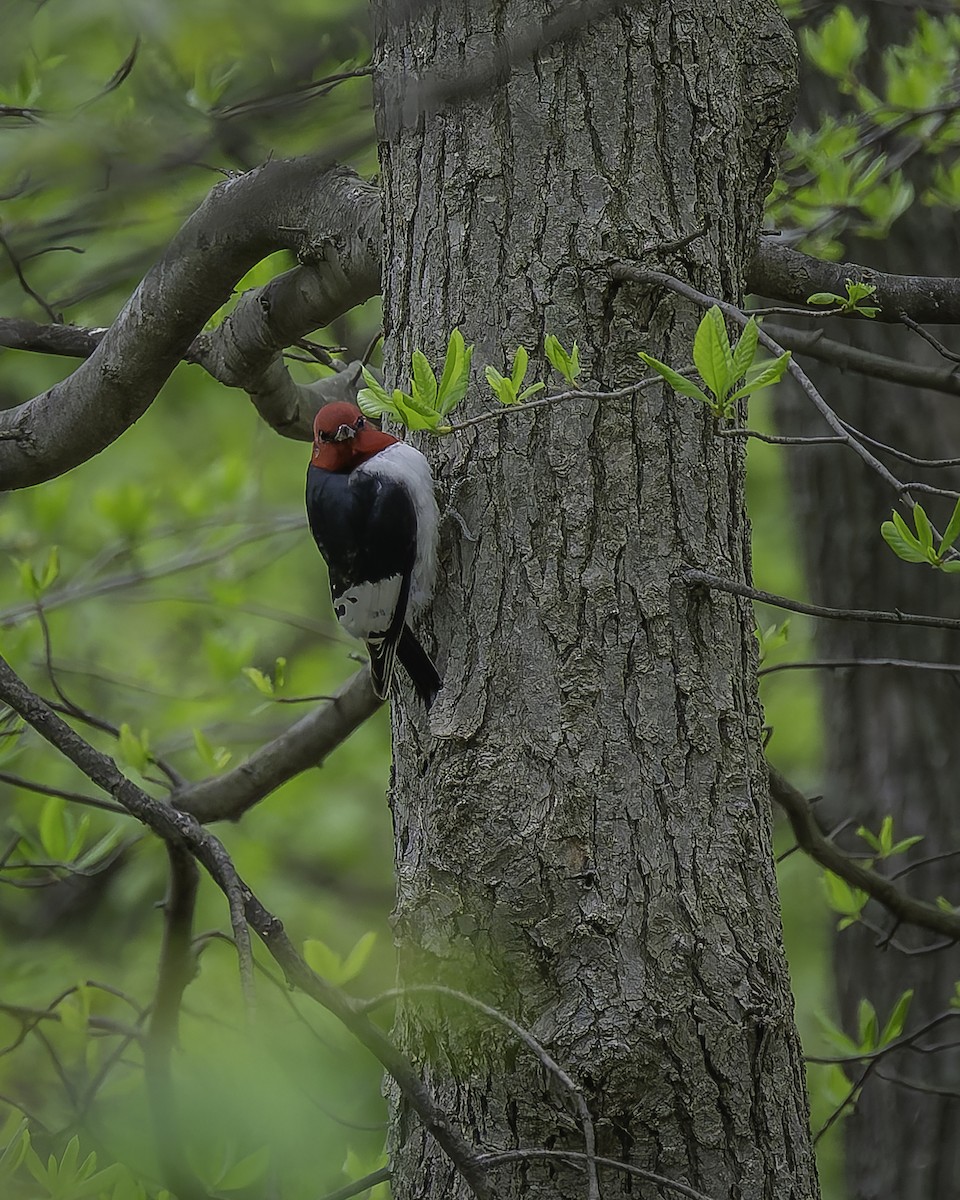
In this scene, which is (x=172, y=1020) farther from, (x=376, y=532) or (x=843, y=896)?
(x=843, y=896)

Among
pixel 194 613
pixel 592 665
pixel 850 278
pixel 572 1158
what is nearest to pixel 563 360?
pixel 592 665

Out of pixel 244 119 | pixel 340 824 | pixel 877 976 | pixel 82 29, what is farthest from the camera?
pixel 340 824

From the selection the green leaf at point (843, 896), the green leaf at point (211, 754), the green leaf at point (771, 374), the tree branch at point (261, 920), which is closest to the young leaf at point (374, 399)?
the green leaf at point (771, 374)

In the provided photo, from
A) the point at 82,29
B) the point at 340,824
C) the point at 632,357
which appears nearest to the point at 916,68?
the point at 632,357

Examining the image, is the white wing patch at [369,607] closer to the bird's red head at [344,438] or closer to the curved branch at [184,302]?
the bird's red head at [344,438]

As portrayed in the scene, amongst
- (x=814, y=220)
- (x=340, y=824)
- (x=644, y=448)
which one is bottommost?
(x=340, y=824)

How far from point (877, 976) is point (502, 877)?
2672mm

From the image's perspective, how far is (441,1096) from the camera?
179 centimetres

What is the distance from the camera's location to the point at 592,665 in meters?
1.79

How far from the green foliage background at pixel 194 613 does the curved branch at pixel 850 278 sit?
81 cm

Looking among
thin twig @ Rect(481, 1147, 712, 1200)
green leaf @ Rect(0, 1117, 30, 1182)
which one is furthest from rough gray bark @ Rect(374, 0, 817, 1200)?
green leaf @ Rect(0, 1117, 30, 1182)

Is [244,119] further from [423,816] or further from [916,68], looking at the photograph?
[916,68]

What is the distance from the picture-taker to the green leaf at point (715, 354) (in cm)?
147

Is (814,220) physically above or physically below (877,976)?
above
